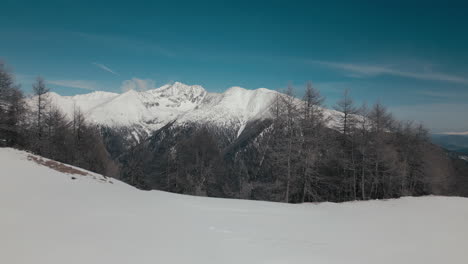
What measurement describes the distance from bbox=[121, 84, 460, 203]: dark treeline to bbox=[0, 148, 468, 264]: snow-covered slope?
8.46 meters

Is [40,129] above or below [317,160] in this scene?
above

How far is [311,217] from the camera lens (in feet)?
30.2

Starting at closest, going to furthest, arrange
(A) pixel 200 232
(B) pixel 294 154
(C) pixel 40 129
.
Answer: (A) pixel 200 232
(B) pixel 294 154
(C) pixel 40 129

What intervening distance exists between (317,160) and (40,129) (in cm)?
3083

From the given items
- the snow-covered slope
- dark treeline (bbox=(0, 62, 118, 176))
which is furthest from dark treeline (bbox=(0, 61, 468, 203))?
the snow-covered slope

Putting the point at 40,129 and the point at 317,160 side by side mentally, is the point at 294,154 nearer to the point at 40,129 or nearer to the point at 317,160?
the point at 317,160

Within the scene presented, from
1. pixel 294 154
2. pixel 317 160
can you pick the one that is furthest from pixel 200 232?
pixel 317 160

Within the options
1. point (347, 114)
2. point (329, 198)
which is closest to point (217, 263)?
point (347, 114)

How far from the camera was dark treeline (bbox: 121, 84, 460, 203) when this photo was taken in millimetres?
18266

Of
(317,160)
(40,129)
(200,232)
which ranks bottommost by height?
(200,232)

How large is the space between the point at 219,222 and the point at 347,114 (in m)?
17.4

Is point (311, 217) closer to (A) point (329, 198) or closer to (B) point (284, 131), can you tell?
(B) point (284, 131)

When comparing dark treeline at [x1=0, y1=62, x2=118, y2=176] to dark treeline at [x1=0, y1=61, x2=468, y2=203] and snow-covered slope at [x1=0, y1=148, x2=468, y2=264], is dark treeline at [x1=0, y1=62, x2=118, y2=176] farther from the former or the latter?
snow-covered slope at [x1=0, y1=148, x2=468, y2=264]

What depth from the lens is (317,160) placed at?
18.2 m
